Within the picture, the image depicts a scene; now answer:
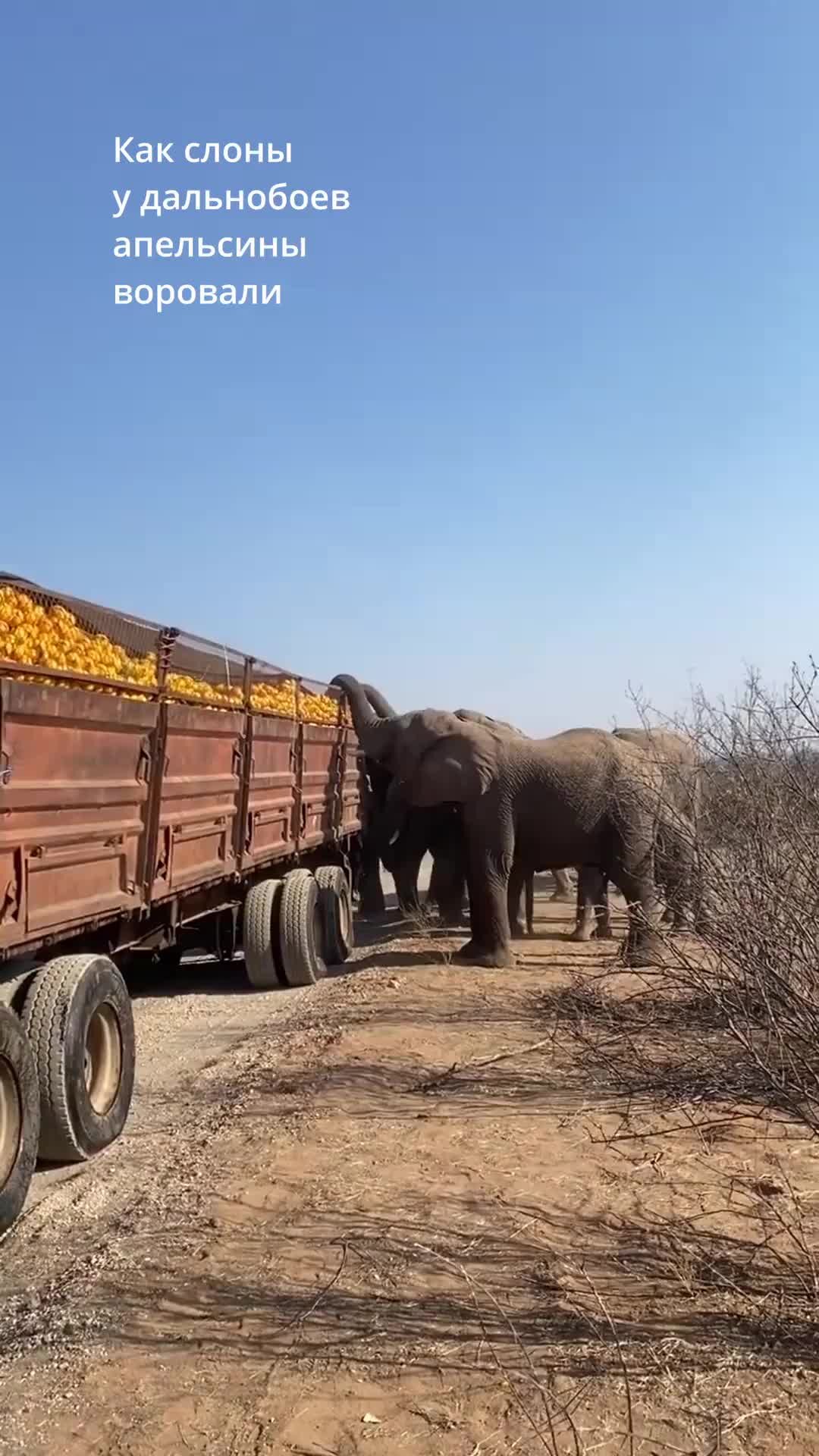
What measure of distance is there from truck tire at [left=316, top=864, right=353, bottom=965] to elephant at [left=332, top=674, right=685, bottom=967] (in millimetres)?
1106

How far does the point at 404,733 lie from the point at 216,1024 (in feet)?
12.8

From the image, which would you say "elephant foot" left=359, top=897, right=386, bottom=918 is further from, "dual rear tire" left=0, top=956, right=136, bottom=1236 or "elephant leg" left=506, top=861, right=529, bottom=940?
"dual rear tire" left=0, top=956, right=136, bottom=1236

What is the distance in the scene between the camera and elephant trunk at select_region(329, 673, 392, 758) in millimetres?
12984

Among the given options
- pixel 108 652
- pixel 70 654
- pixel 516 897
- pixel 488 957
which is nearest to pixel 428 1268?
pixel 70 654

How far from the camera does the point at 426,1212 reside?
430cm

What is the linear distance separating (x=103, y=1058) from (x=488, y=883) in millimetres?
5451

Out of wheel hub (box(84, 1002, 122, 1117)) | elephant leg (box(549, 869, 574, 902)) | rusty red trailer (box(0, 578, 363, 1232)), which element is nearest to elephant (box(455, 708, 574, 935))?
elephant leg (box(549, 869, 574, 902))

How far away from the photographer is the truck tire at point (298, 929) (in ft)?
29.9

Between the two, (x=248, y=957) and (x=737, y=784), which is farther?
(x=248, y=957)

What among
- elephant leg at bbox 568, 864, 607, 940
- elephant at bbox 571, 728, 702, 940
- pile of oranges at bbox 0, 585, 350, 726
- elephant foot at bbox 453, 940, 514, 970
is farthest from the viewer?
elephant leg at bbox 568, 864, 607, 940

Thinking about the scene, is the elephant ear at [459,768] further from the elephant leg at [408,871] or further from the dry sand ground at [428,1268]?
the dry sand ground at [428,1268]

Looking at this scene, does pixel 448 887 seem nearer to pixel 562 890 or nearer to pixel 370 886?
pixel 370 886

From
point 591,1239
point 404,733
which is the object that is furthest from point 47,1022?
point 404,733

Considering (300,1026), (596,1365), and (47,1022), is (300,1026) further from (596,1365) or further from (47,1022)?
(596,1365)
